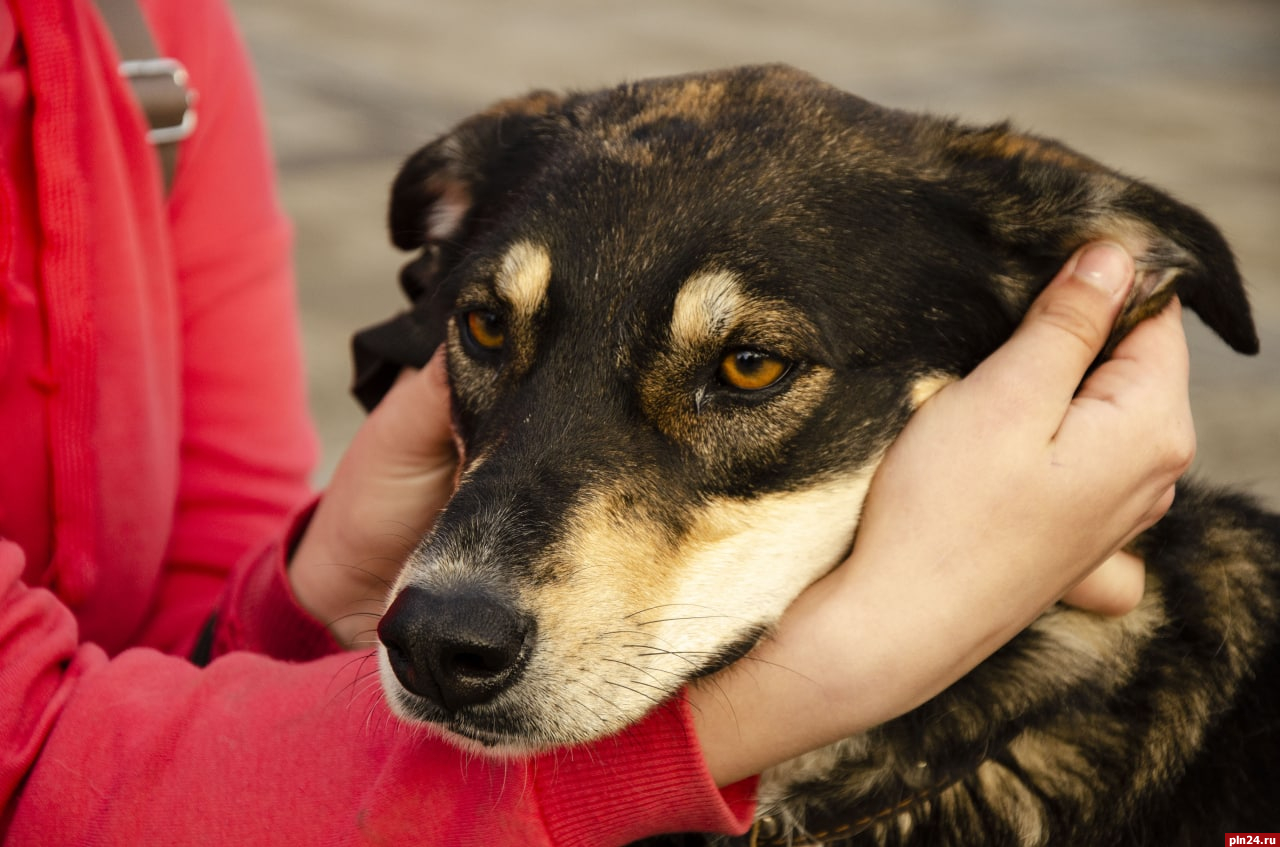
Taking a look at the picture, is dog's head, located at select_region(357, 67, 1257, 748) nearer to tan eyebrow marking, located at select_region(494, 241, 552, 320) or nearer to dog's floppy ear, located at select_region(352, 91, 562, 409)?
tan eyebrow marking, located at select_region(494, 241, 552, 320)

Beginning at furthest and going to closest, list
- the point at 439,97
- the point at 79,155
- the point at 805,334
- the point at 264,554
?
the point at 439,97 → the point at 264,554 → the point at 79,155 → the point at 805,334

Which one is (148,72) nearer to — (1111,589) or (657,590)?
(657,590)

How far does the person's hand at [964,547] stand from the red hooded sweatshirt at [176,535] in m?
0.17

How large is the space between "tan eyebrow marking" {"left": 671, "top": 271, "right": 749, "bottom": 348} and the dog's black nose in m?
0.58

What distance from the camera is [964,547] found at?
77.2 inches

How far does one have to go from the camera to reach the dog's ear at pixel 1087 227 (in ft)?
7.29

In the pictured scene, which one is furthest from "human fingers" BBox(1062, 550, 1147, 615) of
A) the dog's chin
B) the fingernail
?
the dog's chin

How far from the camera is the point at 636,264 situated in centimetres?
222

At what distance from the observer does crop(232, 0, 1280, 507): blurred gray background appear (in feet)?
20.6

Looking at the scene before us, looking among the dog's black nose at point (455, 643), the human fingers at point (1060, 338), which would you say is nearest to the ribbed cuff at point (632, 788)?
the dog's black nose at point (455, 643)

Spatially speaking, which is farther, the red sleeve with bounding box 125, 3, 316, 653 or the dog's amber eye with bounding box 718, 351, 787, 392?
the red sleeve with bounding box 125, 3, 316, 653

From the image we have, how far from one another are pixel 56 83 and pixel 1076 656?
2.16 metres

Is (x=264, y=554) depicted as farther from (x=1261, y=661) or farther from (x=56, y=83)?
(x=1261, y=661)

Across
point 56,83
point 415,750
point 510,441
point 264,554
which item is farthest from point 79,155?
point 415,750
